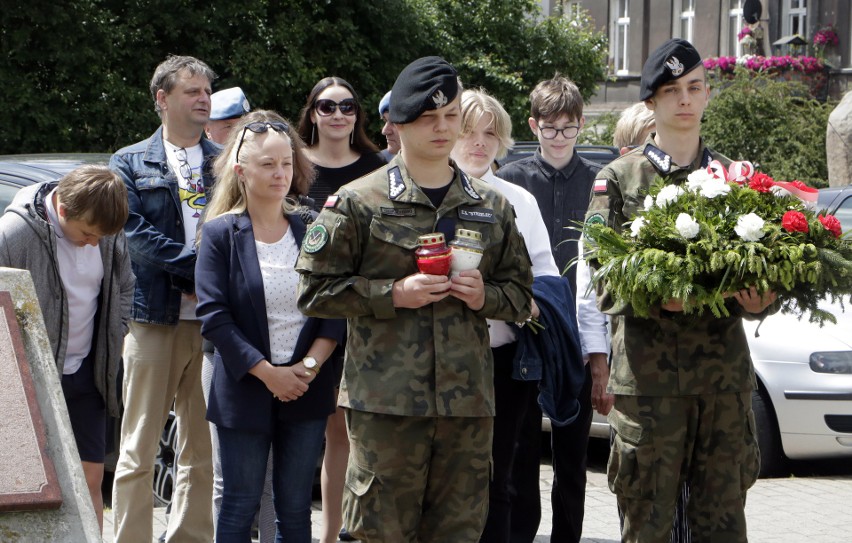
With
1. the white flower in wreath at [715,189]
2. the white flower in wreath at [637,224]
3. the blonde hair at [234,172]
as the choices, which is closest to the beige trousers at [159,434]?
the blonde hair at [234,172]

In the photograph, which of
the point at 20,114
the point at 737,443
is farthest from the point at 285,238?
the point at 20,114

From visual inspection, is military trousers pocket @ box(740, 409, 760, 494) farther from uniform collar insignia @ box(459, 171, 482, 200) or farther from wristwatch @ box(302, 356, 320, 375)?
wristwatch @ box(302, 356, 320, 375)

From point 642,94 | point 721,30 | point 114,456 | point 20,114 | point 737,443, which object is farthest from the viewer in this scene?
point 721,30

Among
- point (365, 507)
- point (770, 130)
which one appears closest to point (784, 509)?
point (365, 507)

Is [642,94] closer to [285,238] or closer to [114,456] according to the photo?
[285,238]

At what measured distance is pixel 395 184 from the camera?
4031 millimetres

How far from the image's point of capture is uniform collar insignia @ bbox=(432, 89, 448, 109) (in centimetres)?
397

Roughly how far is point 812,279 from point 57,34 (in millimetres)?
11978

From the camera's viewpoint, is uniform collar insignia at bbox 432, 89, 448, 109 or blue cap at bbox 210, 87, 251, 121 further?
blue cap at bbox 210, 87, 251, 121

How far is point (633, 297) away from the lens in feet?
13.1

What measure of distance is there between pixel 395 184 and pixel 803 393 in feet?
13.5

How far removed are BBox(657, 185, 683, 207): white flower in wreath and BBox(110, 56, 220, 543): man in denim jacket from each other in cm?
223

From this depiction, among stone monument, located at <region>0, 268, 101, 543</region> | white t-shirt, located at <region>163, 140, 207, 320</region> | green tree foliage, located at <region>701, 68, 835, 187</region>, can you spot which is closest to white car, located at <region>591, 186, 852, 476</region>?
white t-shirt, located at <region>163, 140, 207, 320</region>

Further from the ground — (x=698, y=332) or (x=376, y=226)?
(x=376, y=226)
